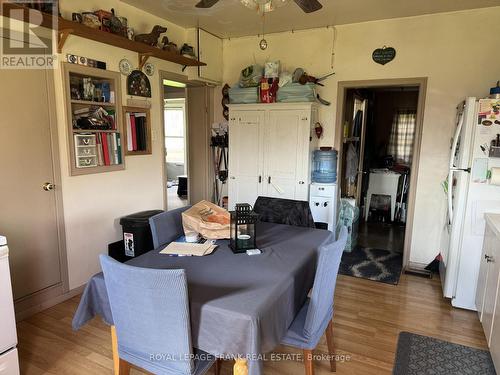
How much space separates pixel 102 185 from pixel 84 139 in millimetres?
466

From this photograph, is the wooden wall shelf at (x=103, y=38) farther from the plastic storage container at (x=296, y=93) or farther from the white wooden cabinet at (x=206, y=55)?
the plastic storage container at (x=296, y=93)

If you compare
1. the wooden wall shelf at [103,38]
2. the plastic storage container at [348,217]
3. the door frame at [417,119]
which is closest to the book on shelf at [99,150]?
the wooden wall shelf at [103,38]

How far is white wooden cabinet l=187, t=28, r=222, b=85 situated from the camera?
13.5 ft

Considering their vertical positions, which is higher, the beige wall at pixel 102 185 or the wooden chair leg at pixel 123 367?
the beige wall at pixel 102 185

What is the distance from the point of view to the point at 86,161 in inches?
122

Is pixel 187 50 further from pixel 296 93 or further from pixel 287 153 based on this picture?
pixel 287 153

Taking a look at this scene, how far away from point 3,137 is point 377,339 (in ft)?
10.1

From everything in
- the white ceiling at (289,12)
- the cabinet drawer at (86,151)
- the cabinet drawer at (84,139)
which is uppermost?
the white ceiling at (289,12)

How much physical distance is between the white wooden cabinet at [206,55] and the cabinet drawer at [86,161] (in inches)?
65.2

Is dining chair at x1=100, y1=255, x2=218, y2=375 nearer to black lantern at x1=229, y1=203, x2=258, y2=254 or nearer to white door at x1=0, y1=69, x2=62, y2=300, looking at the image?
black lantern at x1=229, y1=203, x2=258, y2=254

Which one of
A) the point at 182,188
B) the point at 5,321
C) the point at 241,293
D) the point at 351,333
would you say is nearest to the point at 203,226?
the point at 241,293

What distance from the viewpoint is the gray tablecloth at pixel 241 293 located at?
142 centimetres

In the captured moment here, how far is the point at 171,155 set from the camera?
8.87 meters

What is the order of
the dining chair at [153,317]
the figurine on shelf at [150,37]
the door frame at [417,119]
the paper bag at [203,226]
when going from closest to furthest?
the dining chair at [153,317], the paper bag at [203,226], the figurine on shelf at [150,37], the door frame at [417,119]
